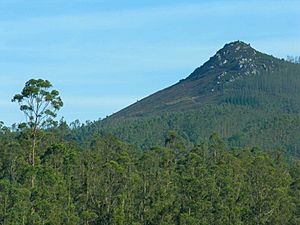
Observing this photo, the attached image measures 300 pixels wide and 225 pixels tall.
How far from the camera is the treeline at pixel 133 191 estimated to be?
218ft

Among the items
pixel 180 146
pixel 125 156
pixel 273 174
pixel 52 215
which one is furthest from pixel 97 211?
pixel 180 146

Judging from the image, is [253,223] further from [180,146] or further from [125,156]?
[180,146]

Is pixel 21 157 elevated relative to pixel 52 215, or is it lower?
elevated

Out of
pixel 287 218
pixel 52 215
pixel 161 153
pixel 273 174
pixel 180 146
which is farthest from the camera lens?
pixel 180 146

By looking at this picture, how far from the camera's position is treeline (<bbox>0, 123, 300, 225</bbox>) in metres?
66.6

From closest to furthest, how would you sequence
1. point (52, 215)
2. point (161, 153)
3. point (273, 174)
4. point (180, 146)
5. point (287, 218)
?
point (52, 215), point (287, 218), point (273, 174), point (161, 153), point (180, 146)

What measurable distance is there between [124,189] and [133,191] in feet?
3.90

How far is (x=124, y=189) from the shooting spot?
74.5 meters

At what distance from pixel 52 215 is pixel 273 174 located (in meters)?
27.6

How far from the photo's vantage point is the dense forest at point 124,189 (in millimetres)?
66938

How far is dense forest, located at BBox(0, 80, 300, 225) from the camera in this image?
66.9 m

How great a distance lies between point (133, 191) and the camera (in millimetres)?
75312

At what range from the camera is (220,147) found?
106 meters

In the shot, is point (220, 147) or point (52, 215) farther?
point (220, 147)
